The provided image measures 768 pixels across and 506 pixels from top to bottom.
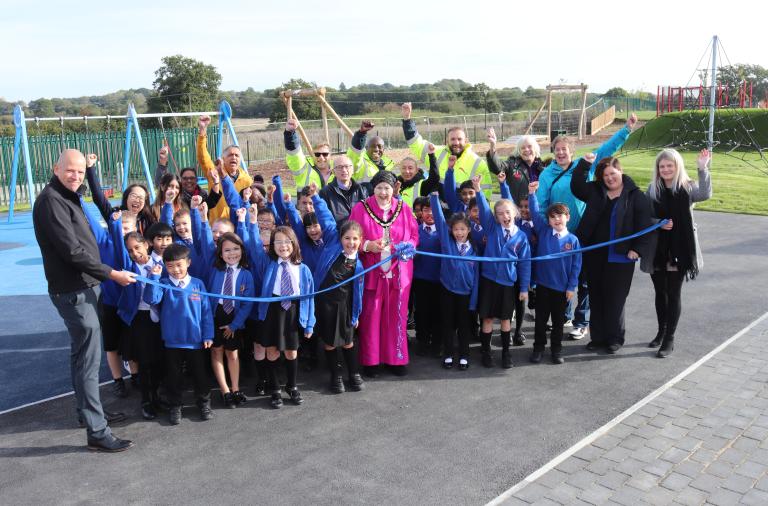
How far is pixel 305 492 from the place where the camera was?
3.91 metres

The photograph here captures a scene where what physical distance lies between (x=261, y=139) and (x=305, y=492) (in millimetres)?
25678

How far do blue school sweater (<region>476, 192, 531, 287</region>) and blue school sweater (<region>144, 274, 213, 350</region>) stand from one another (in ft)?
8.20

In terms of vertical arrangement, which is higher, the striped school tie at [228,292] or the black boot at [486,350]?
the striped school tie at [228,292]

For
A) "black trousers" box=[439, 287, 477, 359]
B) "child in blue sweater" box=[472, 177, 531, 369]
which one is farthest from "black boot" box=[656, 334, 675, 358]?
"black trousers" box=[439, 287, 477, 359]

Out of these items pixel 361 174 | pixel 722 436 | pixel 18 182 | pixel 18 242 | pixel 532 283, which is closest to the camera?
pixel 722 436

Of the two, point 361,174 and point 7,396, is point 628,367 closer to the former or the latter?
point 361,174

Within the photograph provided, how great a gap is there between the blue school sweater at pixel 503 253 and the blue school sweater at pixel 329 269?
1.16 m

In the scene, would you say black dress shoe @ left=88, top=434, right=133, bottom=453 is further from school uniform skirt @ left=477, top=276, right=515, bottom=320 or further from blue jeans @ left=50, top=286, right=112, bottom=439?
school uniform skirt @ left=477, top=276, right=515, bottom=320

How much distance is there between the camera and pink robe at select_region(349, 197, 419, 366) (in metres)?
5.78

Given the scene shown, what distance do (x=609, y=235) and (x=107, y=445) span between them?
4.62 meters

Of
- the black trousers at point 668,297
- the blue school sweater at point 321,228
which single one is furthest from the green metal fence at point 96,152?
the black trousers at point 668,297

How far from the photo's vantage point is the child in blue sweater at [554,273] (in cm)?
598

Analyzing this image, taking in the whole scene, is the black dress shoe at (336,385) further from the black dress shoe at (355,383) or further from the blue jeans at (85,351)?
the blue jeans at (85,351)

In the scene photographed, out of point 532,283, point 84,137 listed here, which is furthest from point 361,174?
point 84,137
